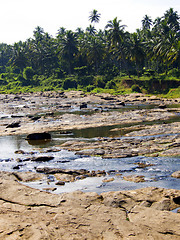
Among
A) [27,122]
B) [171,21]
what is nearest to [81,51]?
[171,21]

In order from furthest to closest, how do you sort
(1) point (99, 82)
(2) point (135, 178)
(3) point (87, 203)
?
(1) point (99, 82) → (2) point (135, 178) → (3) point (87, 203)

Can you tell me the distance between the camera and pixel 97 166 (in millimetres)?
15039

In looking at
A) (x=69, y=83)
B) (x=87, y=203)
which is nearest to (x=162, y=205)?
(x=87, y=203)

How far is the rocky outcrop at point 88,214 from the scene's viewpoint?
7.79 metres

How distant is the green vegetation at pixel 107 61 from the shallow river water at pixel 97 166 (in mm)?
40641

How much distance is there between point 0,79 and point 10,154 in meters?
95.0

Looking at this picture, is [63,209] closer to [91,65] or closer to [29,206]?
[29,206]

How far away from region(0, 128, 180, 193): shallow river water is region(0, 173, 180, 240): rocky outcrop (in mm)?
1244

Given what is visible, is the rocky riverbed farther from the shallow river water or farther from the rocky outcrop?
the shallow river water

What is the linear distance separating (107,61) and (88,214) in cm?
8142

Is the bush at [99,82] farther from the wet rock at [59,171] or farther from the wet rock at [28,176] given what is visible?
the wet rock at [28,176]

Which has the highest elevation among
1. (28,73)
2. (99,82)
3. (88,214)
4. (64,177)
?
(28,73)

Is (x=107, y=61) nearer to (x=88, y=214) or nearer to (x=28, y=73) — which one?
(x=28, y=73)

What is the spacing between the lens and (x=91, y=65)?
85125 mm
